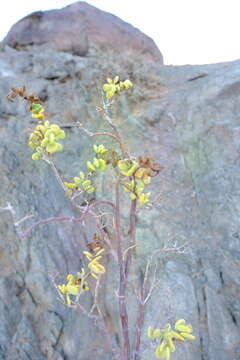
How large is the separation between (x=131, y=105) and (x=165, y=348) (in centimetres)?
461

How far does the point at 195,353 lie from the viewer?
11.9 ft

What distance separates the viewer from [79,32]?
692 cm

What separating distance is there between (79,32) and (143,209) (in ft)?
14.5

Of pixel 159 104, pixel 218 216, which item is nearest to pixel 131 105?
pixel 159 104

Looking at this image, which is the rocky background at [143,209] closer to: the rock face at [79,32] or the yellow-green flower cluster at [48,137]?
the rock face at [79,32]

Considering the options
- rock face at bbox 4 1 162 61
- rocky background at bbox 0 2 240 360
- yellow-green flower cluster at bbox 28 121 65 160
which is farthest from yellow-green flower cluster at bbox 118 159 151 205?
rock face at bbox 4 1 162 61

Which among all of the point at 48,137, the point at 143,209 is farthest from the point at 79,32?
the point at 48,137

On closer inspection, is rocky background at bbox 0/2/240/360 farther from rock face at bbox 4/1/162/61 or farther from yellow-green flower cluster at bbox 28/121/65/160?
yellow-green flower cluster at bbox 28/121/65/160

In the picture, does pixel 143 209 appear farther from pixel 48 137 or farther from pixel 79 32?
pixel 79 32

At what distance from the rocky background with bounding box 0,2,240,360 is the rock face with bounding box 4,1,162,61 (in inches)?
13.6

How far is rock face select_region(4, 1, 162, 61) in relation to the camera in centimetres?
675

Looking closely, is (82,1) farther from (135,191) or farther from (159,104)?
(135,191)

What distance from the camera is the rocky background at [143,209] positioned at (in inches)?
151

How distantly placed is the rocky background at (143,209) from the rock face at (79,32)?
1.13 feet
